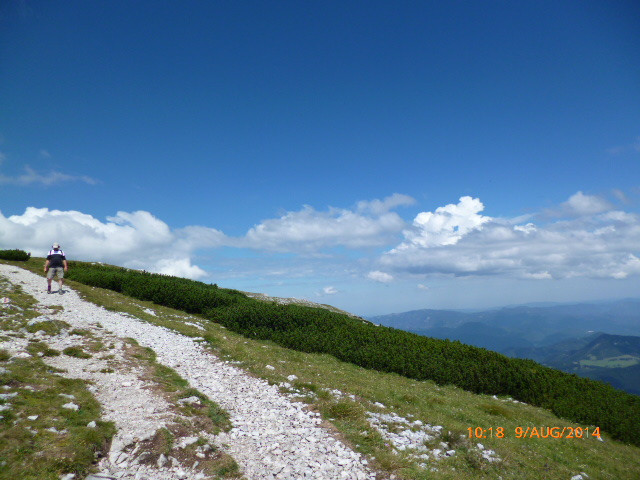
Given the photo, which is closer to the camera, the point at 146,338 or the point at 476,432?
the point at 476,432

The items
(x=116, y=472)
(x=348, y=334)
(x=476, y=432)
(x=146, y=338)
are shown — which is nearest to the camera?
(x=116, y=472)

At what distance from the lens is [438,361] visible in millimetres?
20328

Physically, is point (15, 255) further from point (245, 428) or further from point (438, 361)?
point (438, 361)

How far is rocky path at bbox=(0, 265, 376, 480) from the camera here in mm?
7016

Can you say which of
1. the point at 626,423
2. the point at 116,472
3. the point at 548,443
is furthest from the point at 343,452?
the point at 626,423

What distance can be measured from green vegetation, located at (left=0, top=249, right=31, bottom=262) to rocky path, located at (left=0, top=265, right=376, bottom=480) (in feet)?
122

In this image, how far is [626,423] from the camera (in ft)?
46.8

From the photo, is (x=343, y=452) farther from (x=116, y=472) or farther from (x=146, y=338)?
(x=146, y=338)

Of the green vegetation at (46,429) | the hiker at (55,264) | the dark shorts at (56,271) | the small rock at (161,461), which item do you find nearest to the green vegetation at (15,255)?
the hiker at (55,264)

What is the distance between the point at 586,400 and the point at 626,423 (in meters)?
2.94

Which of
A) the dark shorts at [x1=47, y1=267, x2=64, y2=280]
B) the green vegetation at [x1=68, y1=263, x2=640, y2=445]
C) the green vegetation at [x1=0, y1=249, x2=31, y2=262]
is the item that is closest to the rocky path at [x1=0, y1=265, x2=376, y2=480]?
the green vegetation at [x1=68, y1=263, x2=640, y2=445]
